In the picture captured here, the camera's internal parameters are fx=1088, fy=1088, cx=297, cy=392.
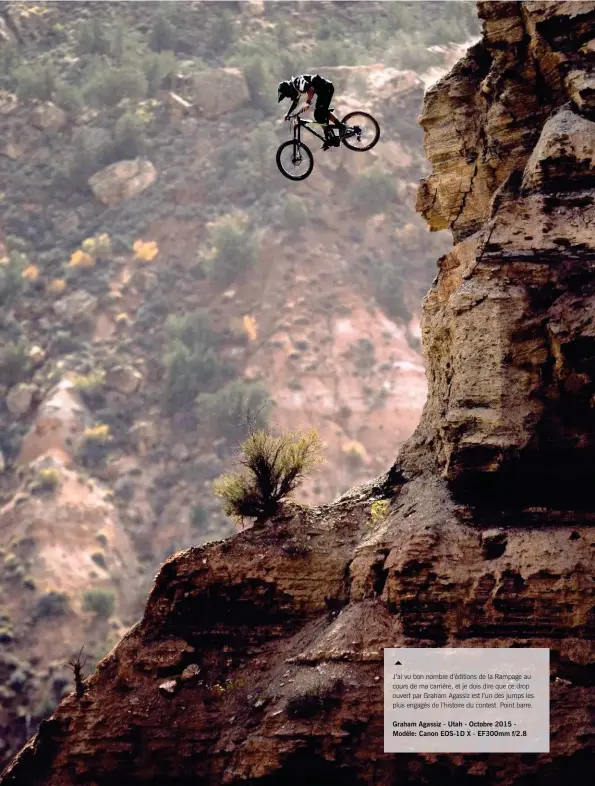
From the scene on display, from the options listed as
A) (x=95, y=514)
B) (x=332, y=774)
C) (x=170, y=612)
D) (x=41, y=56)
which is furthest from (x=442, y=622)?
(x=41, y=56)

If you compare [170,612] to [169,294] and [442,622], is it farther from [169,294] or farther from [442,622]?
[169,294]

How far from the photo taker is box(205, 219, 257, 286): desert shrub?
265 feet

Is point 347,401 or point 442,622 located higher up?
point 347,401

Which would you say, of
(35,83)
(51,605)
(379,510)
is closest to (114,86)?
(35,83)

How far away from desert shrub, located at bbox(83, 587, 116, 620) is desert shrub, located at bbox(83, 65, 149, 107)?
48923 millimetres

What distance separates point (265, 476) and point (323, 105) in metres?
6.18

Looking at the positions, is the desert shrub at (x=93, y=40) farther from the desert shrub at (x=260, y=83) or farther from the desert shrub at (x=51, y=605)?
the desert shrub at (x=51, y=605)

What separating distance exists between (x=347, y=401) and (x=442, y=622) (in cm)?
5910

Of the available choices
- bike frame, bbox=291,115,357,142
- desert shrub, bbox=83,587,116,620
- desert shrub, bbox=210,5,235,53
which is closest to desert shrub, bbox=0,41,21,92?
desert shrub, bbox=210,5,235,53

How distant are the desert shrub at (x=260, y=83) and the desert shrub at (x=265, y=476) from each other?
76652mm

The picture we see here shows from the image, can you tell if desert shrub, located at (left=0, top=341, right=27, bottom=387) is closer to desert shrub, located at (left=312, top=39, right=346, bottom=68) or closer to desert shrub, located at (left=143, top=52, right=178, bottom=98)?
desert shrub, located at (left=143, top=52, right=178, bottom=98)

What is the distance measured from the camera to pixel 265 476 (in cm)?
1742

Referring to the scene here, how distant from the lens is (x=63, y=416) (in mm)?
68125

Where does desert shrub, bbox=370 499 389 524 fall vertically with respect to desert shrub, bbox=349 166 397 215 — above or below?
below
